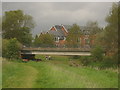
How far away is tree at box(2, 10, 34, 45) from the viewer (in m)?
66.0

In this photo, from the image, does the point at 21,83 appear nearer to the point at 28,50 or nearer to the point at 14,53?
the point at 14,53

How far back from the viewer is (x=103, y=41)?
3697cm

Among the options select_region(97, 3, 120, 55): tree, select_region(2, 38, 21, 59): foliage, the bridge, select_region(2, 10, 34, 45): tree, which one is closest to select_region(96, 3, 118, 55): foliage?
select_region(97, 3, 120, 55): tree

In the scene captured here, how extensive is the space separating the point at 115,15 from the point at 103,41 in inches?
190

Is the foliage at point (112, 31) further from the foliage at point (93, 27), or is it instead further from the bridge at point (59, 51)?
the foliage at point (93, 27)

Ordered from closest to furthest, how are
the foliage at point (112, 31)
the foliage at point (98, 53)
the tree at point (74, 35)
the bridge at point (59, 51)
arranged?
the foliage at point (112, 31) < the foliage at point (98, 53) < the bridge at point (59, 51) < the tree at point (74, 35)

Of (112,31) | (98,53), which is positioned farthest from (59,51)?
(112,31)

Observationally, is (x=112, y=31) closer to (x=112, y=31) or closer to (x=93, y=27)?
(x=112, y=31)

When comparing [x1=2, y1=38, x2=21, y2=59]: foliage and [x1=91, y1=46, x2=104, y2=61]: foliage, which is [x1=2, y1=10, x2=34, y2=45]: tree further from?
[x1=91, y1=46, x2=104, y2=61]: foliage

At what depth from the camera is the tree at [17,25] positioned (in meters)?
66.0

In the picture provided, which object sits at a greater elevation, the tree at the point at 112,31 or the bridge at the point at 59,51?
the tree at the point at 112,31

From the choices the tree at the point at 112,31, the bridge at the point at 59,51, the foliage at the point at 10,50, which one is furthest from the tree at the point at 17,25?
the tree at the point at 112,31

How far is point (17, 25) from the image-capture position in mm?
A: 67250

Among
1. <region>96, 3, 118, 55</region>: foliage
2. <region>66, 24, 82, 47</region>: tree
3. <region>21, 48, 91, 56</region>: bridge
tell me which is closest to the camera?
<region>96, 3, 118, 55</region>: foliage
